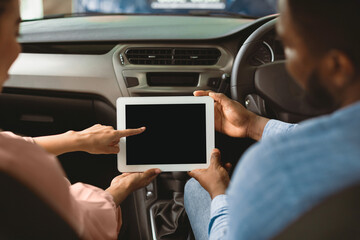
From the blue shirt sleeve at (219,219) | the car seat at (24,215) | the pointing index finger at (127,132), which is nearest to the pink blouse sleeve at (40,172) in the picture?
the car seat at (24,215)

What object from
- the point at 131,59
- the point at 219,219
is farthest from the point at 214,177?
the point at 131,59

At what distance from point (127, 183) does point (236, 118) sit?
0.55 metres

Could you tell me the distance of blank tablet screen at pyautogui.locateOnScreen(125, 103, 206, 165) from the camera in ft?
4.51

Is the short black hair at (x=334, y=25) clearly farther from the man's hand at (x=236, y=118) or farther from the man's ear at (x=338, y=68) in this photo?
the man's hand at (x=236, y=118)

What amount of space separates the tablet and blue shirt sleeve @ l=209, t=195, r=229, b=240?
1.32ft

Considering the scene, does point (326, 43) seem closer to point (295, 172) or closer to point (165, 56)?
point (295, 172)

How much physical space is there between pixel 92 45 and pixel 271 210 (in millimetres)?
1402

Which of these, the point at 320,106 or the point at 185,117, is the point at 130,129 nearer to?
the point at 185,117

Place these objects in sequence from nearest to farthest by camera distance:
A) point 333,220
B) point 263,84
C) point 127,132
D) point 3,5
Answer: point 333,220, point 3,5, point 127,132, point 263,84

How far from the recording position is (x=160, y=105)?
1.40m

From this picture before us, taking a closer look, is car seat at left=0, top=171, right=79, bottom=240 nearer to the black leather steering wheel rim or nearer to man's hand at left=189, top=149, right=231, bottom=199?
man's hand at left=189, top=149, right=231, bottom=199

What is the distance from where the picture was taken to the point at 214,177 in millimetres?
1194

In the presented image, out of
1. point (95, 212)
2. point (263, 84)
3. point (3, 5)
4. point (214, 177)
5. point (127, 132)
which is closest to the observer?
point (3, 5)

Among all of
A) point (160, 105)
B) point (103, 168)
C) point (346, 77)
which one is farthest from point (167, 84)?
point (346, 77)
